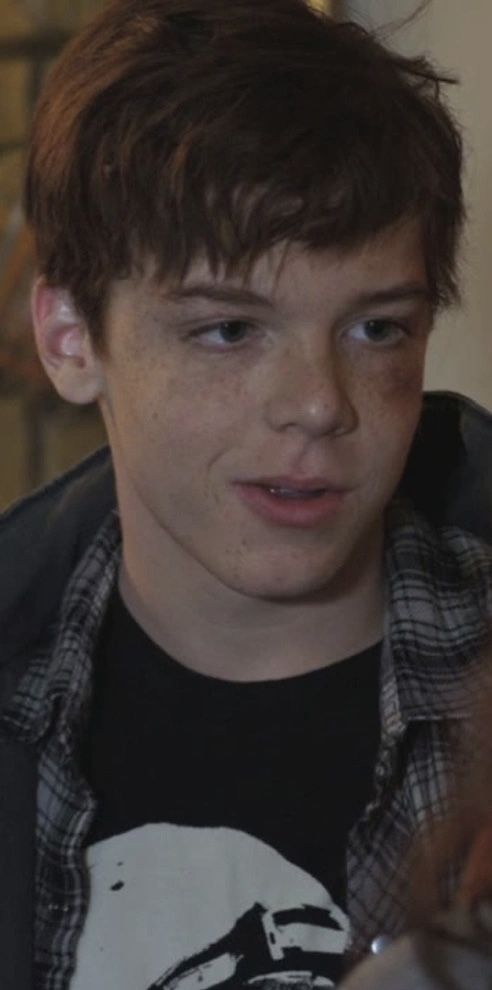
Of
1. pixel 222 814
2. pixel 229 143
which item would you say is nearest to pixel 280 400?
pixel 229 143

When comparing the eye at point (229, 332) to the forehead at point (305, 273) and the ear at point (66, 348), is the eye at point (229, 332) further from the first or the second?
the ear at point (66, 348)

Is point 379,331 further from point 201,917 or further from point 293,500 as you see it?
point 201,917

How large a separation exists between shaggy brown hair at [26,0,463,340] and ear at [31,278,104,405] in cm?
1

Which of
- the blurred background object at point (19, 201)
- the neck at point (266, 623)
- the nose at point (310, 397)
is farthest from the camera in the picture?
the blurred background object at point (19, 201)

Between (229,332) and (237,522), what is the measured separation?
100 millimetres

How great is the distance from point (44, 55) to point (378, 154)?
97 centimetres

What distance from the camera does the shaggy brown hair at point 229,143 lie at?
1092 millimetres

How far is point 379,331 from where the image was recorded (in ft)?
3.66

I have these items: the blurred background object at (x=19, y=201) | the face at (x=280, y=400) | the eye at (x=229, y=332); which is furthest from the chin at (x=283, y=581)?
the blurred background object at (x=19, y=201)

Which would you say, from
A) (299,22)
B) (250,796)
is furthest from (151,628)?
(299,22)

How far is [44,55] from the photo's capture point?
6.65 ft

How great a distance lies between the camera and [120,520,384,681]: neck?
1187 mm

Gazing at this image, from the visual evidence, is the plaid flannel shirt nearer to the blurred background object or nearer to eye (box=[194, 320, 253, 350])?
eye (box=[194, 320, 253, 350])

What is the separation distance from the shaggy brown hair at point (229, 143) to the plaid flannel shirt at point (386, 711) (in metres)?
0.16
